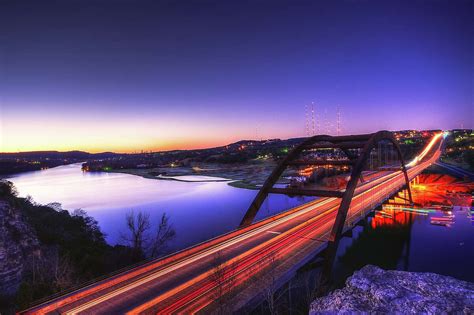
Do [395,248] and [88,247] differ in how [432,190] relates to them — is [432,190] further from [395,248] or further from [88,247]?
[88,247]

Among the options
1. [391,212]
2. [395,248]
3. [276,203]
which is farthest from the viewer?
[276,203]

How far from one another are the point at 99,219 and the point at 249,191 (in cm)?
3909

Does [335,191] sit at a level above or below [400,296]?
above

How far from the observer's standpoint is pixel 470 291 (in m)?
16.3

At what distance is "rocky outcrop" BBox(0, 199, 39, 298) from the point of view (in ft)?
67.0

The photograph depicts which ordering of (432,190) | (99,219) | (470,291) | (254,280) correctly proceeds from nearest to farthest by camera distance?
(254,280), (470,291), (99,219), (432,190)

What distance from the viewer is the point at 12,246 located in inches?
885

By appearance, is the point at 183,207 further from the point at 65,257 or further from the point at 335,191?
the point at 335,191

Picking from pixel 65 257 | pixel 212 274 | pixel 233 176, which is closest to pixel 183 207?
pixel 65 257

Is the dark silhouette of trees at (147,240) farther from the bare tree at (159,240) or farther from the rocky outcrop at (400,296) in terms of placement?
the rocky outcrop at (400,296)

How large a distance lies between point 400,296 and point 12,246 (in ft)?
94.1

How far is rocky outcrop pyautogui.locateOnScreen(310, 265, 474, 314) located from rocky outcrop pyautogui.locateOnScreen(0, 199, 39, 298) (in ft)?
70.4

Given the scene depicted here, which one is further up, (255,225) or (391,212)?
(255,225)

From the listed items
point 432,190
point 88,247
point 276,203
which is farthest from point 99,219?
point 432,190
